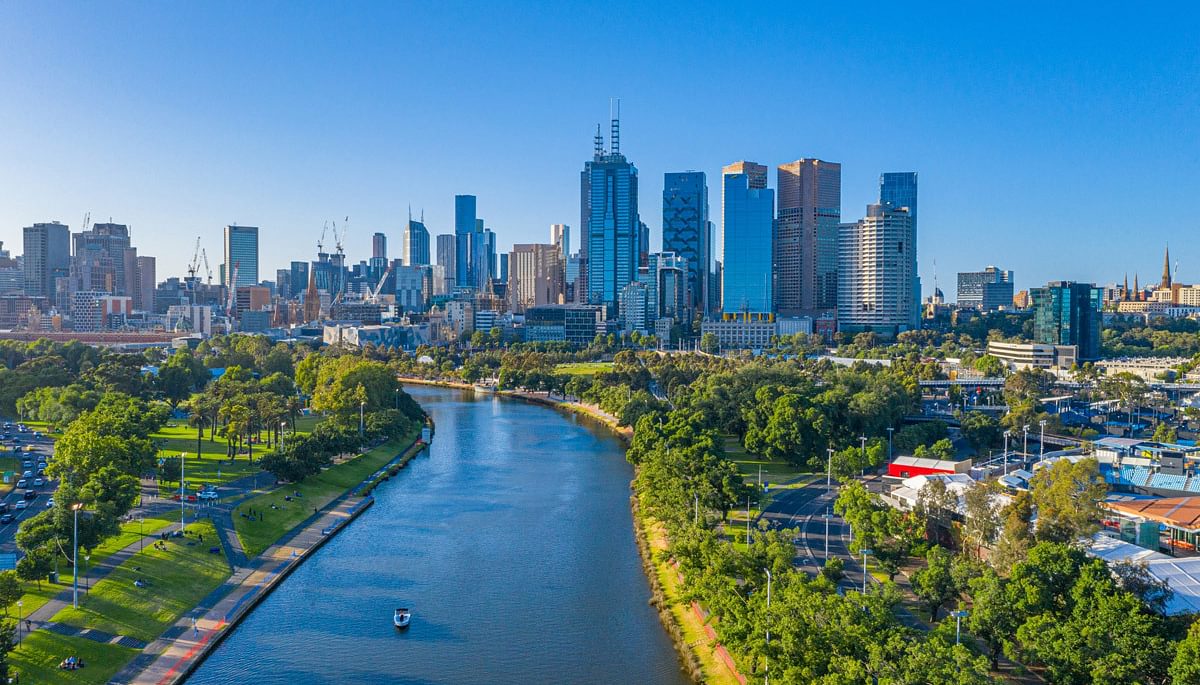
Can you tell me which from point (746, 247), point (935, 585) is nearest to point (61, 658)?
point (935, 585)

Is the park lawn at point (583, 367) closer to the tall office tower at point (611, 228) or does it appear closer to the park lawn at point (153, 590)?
the tall office tower at point (611, 228)

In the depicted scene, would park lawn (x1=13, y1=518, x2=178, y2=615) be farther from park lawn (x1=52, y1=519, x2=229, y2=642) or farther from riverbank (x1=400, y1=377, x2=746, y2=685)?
riverbank (x1=400, y1=377, x2=746, y2=685)

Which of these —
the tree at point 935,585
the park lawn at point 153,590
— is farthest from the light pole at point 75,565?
the tree at point 935,585

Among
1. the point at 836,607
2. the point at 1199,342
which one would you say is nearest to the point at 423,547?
the point at 836,607

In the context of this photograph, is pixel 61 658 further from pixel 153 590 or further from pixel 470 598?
pixel 470 598

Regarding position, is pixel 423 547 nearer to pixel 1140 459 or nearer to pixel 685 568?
pixel 685 568
